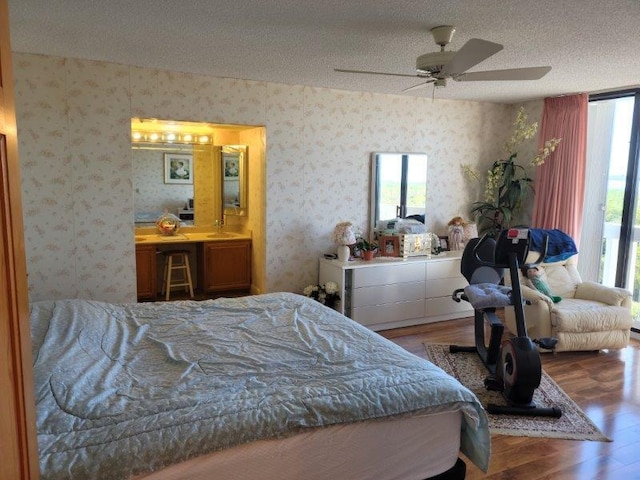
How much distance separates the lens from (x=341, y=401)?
198 centimetres

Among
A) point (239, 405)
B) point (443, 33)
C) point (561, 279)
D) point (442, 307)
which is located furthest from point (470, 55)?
point (442, 307)

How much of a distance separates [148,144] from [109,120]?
1510mm

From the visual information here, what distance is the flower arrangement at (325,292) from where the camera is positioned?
469cm

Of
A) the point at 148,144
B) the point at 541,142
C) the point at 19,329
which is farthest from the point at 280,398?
the point at 541,142

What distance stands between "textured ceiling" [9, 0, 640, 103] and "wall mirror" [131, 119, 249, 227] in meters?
1.64

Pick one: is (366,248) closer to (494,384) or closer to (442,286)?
(442,286)

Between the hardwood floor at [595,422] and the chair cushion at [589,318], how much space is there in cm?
29

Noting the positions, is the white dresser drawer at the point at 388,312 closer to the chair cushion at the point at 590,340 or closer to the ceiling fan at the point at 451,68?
the chair cushion at the point at 590,340

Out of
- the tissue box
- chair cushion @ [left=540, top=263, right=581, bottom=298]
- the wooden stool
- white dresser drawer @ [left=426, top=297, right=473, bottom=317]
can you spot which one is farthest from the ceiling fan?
the wooden stool

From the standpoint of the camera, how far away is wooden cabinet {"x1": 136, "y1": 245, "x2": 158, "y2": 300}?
519cm

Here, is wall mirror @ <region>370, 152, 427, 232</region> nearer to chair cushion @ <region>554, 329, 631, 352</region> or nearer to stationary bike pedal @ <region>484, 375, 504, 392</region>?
chair cushion @ <region>554, 329, 631, 352</region>

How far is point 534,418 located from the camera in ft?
10.2

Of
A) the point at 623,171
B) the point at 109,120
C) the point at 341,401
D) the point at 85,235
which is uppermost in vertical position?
the point at 109,120

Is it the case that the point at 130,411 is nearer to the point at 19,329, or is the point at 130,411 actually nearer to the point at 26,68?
the point at 19,329
